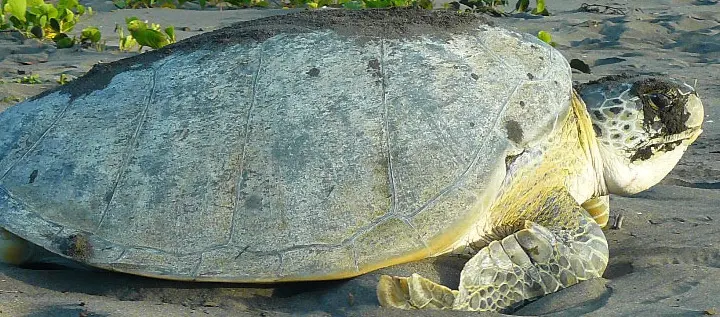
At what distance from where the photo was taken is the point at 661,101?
304 centimetres

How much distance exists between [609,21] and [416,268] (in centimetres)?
451

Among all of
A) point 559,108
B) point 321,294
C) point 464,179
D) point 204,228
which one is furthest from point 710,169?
point 204,228

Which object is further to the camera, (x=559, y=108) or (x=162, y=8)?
(x=162, y=8)

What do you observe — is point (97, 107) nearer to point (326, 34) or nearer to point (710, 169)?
point (326, 34)

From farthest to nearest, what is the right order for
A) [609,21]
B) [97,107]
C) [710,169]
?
[609,21] < [710,169] < [97,107]

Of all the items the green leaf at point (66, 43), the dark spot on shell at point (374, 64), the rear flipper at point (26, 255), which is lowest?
the green leaf at point (66, 43)

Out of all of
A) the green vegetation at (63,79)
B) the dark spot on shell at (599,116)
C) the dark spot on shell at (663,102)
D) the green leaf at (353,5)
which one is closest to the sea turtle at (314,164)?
the dark spot on shell at (599,116)

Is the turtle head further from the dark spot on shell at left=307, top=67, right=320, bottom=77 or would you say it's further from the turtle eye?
the dark spot on shell at left=307, top=67, right=320, bottom=77

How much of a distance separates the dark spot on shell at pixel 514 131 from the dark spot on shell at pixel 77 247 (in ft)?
4.00

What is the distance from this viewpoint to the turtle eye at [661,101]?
9.98ft

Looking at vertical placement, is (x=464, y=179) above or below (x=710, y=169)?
above

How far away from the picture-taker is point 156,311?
88.3 inches

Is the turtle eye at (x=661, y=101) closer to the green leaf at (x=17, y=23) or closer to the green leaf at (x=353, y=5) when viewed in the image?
the green leaf at (x=353, y=5)

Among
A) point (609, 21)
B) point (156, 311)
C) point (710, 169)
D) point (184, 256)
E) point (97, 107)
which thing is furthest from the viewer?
point (609, 21)
